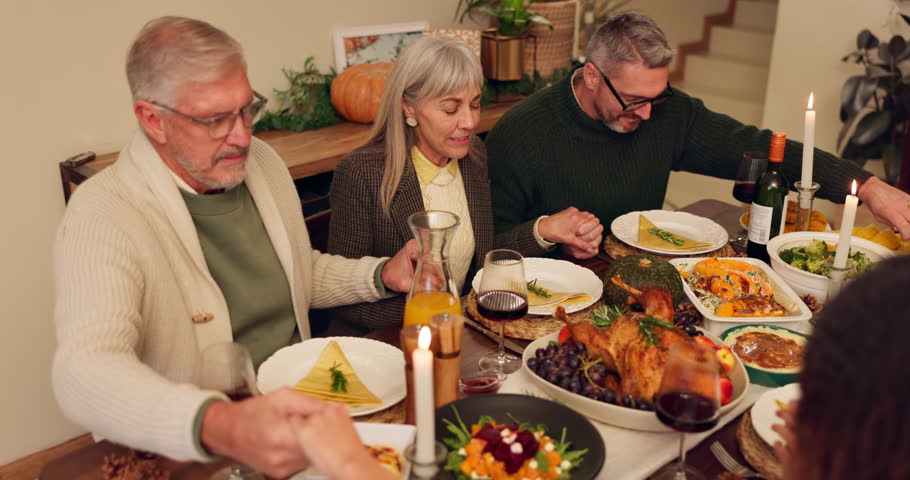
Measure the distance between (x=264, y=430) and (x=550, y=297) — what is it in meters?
0.92

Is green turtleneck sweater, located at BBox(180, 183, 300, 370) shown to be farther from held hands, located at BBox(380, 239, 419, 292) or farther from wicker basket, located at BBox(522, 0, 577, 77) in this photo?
wicker basket, located at BBox(522, 0, 577, 77)

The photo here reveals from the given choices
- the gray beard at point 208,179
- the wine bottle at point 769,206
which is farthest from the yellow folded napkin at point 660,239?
the gray beard at point 208,179

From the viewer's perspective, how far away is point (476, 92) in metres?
2.23

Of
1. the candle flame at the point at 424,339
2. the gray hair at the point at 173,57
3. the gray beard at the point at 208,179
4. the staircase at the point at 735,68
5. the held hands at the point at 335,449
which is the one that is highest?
the gray hair at the point at 173,57

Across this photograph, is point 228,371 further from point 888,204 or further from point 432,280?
point 888,204

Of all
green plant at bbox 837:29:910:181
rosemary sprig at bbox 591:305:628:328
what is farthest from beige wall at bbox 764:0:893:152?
rosemary sprig at bbox 591:305:628:328

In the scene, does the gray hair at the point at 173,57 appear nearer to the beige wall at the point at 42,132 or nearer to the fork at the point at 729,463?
the fork at the point at 729,463

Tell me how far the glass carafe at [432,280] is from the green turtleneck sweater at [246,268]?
56cm

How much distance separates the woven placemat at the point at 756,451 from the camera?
1211 millimetres

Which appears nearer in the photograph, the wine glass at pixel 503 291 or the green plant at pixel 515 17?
the wine glass at pixel 503 291

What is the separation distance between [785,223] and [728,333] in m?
0.77

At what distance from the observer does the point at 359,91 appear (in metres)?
3.21

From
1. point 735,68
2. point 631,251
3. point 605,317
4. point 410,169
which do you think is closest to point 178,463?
point 605,317

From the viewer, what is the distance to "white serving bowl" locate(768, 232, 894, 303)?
1.82 meters
